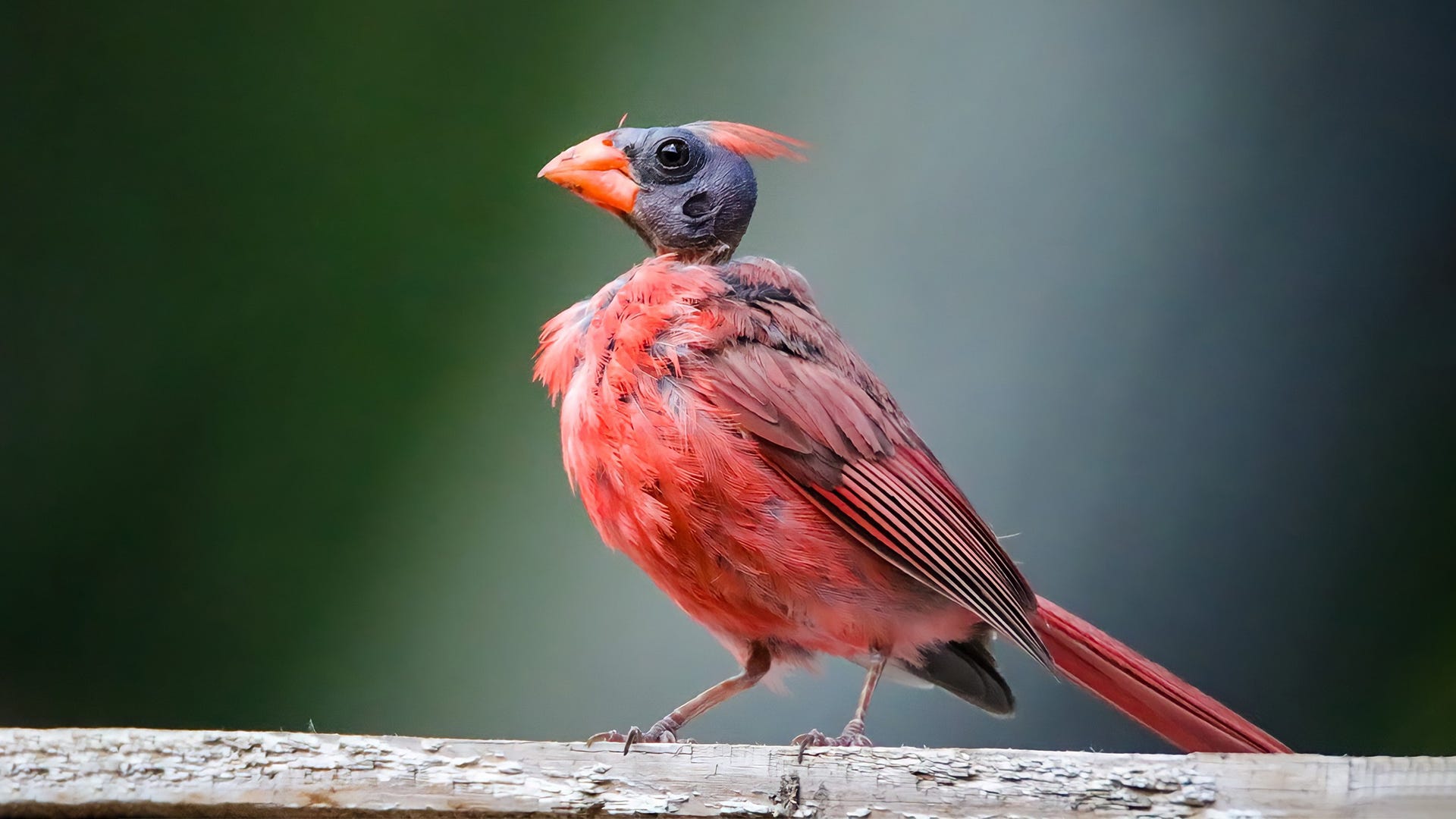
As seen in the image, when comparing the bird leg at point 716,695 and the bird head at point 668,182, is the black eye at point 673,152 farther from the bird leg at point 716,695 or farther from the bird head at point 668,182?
the bird leg at point 716,695

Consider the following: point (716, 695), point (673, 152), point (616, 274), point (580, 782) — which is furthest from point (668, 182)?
point (580, 782)

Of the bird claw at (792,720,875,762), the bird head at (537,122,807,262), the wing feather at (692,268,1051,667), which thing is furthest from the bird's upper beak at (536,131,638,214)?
the bird claw at (792,720,875,762)

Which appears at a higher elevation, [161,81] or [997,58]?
[997,58]

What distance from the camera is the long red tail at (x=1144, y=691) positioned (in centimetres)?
171

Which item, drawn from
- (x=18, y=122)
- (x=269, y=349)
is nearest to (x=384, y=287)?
(x=269, y=349)

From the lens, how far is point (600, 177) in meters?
1.91

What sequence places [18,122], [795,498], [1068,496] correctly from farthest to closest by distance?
1. [18,122]
2. [1068,496]
3. [795,498]

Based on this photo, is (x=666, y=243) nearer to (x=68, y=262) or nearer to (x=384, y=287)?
(x=384, y=287)

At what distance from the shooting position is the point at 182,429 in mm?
2500

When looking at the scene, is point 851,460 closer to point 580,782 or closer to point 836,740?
point 836,740

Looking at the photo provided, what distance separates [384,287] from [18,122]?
793mm

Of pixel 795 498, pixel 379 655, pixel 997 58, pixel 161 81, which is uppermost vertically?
pixel 997 58

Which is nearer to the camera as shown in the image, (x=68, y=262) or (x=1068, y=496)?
(x=1068, y=496)

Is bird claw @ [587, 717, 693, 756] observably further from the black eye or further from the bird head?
the black eye
